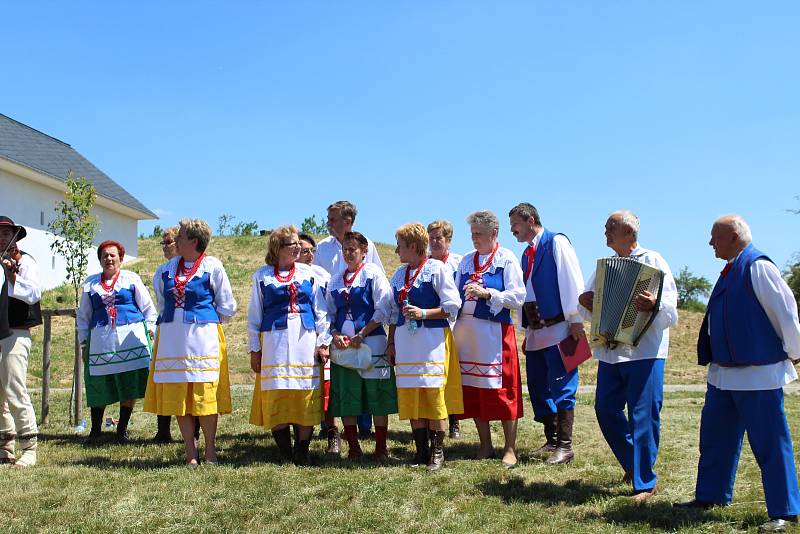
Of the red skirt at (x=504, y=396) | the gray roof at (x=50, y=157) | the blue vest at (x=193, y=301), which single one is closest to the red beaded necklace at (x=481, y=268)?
the red skirt at (x=504, y=396)

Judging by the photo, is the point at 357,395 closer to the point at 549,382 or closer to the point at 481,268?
the point at 481,268

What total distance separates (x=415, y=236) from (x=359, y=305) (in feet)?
2.78

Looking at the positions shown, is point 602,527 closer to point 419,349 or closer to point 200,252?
point 419,349

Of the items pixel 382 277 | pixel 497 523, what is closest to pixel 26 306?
pixel 382 277

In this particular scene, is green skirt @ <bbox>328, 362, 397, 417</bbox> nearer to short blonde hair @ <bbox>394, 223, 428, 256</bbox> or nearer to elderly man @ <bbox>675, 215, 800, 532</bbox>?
short blonde hair @ <bbox>394, 223, 428, 256</bbox>

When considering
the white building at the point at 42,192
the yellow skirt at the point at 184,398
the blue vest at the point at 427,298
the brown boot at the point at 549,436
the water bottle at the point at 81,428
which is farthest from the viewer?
the white building at the point at 42,192

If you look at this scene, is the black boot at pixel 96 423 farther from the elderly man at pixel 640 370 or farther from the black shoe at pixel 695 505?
the black shoe at pixel 695 505

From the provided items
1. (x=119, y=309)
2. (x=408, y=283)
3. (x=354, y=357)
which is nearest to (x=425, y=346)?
(x=408, y=283)

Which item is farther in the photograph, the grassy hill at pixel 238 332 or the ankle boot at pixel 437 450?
the grassy hill at pixel 238 332

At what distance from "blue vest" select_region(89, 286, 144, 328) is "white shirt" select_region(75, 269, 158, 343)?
0.04 metres

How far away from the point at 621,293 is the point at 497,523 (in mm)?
1888

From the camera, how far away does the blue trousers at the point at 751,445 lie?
188 inches

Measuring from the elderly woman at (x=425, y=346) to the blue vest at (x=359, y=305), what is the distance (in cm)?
28

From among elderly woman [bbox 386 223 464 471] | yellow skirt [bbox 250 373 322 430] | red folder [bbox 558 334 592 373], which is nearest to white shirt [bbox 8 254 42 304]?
yellow skirt [bbox 250 373 322 430]
